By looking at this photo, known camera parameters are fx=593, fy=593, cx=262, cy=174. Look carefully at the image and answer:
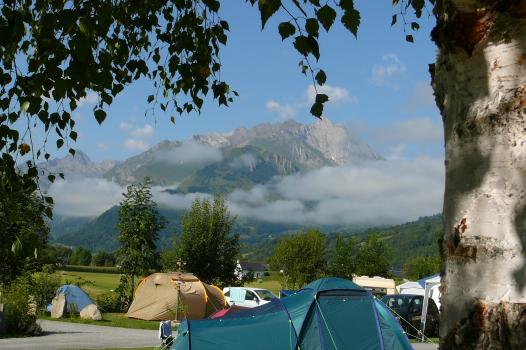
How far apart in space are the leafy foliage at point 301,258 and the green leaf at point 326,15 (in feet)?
157

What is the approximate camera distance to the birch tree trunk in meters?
1.68

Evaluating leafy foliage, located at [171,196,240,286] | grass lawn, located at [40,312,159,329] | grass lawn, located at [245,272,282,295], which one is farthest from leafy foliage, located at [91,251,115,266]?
grass lawn, located at [40,312,159,329]

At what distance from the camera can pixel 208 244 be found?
120 ft

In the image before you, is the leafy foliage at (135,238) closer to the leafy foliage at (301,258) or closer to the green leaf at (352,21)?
the leafy foliage at (301,258)

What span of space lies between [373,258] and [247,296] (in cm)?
3109

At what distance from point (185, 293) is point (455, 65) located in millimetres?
23798

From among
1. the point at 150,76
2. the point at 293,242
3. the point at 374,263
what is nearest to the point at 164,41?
the point at 150,76

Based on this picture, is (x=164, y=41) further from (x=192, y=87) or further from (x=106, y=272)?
(x=106, y=272)

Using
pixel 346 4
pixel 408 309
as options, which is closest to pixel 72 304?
pixel 408 309

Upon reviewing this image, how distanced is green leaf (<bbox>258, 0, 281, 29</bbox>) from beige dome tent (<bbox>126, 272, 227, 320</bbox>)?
2209cm

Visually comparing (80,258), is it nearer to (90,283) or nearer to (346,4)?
(90,283)

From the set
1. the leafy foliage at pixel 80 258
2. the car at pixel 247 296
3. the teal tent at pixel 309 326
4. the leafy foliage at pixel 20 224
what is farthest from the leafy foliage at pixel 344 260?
the leafy foliage at pixel 80 258

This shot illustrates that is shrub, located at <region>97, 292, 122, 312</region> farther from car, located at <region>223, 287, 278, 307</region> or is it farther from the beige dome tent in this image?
car, located at <region>223, 287, 278, 307</region>

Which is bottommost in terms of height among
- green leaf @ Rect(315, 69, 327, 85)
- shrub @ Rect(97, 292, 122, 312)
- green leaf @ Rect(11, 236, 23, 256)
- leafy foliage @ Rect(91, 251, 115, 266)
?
shrub @ Rect(97, 292, 122, 312)
